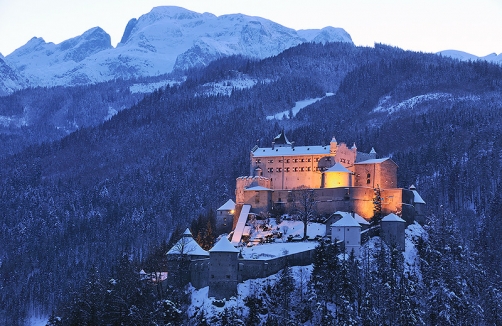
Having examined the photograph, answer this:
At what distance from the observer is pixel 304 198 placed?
107375 mm

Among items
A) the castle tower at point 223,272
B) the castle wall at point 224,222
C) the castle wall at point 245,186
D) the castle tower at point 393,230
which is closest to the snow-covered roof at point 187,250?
the castle tower at point 223,272

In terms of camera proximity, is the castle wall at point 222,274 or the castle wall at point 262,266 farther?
the castle wall at point 262,266

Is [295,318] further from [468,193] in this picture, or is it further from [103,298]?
[468,193]

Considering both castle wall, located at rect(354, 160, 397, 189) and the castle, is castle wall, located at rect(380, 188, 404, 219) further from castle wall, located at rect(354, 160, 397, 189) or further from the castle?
castle wall, located at rect(354, 160, 397, 189)

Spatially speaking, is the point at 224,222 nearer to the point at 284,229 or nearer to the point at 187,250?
the point at 284,229

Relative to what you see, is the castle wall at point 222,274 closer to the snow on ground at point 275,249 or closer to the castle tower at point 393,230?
the snow on ground at point 275,249

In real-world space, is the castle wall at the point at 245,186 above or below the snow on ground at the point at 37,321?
above

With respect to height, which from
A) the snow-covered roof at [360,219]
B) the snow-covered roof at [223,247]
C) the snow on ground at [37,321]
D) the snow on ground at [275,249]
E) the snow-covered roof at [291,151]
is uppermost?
the snow-covered roof at [291,151]

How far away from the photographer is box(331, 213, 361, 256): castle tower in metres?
96.0

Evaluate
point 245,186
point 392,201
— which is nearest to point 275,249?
point 245,186

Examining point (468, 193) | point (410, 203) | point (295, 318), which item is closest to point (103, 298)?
point (295, 318)

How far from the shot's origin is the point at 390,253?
316 ft

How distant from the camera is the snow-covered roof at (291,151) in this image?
121456 mm

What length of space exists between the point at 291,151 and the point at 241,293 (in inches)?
1646
